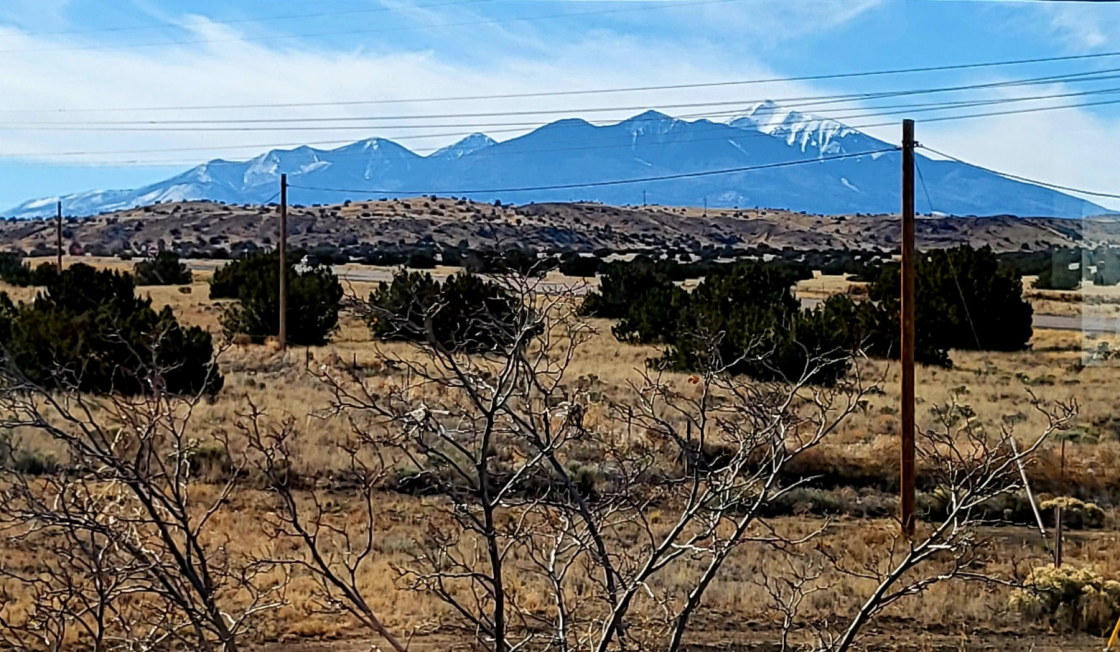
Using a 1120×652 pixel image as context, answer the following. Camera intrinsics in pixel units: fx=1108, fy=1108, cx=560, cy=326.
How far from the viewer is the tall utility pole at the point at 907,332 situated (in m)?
12.3

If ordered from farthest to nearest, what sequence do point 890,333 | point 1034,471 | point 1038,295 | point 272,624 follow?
point 1038,295
point 890,333
point 1034,471
point 272,624

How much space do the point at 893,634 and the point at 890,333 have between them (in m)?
18.3

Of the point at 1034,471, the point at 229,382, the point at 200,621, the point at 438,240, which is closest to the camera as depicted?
the point at 200,621

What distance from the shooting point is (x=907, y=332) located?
12844mm

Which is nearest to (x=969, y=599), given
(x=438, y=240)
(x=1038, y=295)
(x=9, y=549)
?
(x=9, y=549)

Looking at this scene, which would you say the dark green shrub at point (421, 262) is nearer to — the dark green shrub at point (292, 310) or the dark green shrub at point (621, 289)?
the dark green shrub at point (621, 289)

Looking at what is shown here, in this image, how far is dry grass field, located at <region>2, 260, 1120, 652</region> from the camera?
9109 millimetres

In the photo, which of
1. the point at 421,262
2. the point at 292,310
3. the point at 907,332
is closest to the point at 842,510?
the point at 907,332

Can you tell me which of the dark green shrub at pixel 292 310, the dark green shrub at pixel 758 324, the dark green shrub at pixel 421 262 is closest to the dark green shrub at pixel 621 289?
the dark green shrub at pixel 758 324

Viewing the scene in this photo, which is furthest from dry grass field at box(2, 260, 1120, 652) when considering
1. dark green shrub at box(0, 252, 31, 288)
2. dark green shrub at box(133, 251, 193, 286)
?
dark green shrub at box(0, 252, 31, 288)

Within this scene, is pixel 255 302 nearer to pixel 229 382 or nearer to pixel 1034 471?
pixel 229 382

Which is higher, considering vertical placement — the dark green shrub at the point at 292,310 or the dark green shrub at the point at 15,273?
the dark green shrub at the point at 15,273

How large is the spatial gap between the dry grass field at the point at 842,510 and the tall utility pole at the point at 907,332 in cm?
53

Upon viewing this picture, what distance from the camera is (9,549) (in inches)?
414
